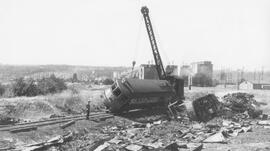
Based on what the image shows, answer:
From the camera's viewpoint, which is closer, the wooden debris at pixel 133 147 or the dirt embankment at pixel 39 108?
the wooden debris at pixel 133 147

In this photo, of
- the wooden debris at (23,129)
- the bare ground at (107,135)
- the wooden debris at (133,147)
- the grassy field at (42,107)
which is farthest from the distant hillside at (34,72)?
the wooden debris at (133,147)

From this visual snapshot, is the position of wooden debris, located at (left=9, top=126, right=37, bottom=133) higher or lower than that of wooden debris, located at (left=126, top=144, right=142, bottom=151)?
higher

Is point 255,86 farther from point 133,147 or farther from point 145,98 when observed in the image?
point 133,147

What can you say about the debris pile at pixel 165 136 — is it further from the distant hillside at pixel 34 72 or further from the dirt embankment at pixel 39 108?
the distant hillside at pixel 34 72

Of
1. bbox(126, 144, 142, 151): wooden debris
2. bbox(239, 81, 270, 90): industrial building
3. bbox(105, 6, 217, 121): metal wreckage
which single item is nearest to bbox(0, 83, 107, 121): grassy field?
bbox(105, 6, 217, 121): metal wreckage

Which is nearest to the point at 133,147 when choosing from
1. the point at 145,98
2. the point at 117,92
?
the point at 117,92

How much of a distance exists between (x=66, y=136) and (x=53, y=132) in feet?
4.64

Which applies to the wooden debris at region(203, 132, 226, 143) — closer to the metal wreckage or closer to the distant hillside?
the metal wreckage

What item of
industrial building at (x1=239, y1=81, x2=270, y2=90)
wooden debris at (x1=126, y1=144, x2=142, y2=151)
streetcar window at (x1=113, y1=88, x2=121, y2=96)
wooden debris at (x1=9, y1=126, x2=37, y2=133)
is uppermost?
streetcar window at (x1=113, y1=88, x2=121, y2=96)

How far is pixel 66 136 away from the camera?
46.7 ft

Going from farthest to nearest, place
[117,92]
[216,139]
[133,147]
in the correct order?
[117,92]
[216,139]
[133,147]

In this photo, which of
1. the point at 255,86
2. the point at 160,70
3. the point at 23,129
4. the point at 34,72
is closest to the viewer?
the point at 23,129

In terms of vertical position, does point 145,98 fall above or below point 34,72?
below

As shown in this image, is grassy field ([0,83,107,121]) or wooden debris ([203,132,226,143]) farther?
grassy field ([0,83,107,121])
